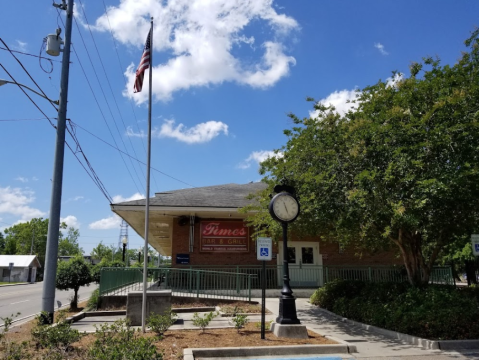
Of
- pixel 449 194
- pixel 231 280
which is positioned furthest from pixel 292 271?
pixel 449 194

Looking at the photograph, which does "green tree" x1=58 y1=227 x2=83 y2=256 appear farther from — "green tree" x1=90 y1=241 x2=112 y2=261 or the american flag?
the american flag

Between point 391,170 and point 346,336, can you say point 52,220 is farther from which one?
point 391,170

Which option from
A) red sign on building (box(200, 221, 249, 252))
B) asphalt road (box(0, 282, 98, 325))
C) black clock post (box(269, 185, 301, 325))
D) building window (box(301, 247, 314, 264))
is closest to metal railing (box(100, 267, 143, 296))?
asphalt road (box(0, 282, 98, 325))

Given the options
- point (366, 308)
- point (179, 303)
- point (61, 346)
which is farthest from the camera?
point (179, 303)

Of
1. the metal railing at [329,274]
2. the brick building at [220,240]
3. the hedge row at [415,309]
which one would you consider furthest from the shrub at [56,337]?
the brick building at [220,240]

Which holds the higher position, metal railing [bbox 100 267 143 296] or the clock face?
the clock face

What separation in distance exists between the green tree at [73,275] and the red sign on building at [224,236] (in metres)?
5.53

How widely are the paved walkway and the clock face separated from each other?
9.47ft

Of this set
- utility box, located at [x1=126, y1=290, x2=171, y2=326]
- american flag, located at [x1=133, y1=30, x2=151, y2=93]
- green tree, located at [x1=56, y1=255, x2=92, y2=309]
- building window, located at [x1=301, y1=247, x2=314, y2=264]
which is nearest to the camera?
utility box, located at [x1=126, y1=290, x2=171, y2=326]

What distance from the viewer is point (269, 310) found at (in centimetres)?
1289

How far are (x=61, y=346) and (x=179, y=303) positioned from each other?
24.5ft

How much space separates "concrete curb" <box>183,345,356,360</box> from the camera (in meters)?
7.06

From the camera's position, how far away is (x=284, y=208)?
9203 millimetres

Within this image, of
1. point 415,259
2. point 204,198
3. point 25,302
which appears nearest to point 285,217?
point 415,259
